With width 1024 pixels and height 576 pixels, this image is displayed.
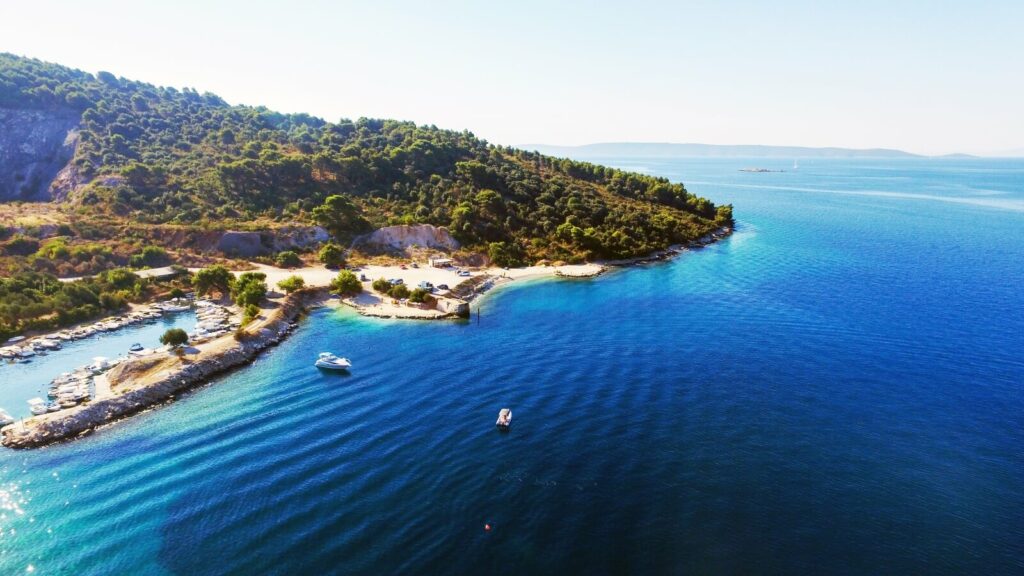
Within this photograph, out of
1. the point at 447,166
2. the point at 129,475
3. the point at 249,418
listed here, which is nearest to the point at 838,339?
the point at 249,418

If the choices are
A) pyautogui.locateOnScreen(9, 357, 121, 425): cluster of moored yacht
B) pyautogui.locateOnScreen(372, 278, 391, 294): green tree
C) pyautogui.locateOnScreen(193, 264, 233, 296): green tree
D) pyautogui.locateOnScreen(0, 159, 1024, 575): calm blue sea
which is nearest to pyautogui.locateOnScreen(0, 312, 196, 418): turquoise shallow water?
pyautogui.locateOnScreen(9, 357, 121, 425): cluster of moored yacht

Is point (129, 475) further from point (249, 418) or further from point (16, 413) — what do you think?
point (16, 413)

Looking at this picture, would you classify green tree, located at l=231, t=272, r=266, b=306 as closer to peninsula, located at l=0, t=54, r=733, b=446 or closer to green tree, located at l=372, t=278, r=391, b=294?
peninsula, located at l=0, t=54, r=733, b=446

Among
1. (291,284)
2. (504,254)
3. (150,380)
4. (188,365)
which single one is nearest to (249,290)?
(291,284)

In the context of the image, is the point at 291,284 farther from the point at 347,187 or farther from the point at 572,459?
the point at 347,187

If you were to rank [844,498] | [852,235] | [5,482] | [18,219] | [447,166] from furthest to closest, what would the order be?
1. [447,166]
2. [852,235]
3. [18,219]
4. [5,482]
5. [844,498]

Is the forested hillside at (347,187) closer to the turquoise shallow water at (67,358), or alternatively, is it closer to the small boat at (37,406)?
the turquoise shallow water at (67,358)

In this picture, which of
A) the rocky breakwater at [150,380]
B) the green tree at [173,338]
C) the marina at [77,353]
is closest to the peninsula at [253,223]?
the rocky breakwater at [150,380]
